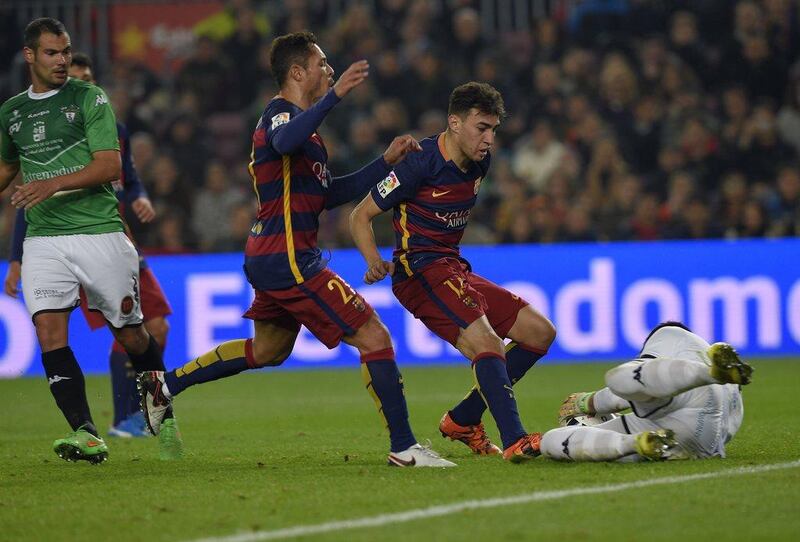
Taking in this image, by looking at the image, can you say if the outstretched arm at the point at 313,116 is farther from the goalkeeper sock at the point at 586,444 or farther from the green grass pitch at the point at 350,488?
the goalkeeper sock at the point at 586,444

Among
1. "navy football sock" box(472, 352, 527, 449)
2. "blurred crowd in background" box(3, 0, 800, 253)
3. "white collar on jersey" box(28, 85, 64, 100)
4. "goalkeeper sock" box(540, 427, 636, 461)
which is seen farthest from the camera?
"blurred crowd in background" box(3, 0, 800, 253)

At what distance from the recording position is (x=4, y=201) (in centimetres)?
1648

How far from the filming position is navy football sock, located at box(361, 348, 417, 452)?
6.48 metres

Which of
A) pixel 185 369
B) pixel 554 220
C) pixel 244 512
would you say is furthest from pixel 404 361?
pixel 244 512

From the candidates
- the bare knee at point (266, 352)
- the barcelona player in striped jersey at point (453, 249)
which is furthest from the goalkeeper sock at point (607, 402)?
the bare knee at point (266, 352)

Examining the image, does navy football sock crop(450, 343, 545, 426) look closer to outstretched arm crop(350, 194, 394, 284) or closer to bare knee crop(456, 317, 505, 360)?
bare knee crop(456, 317, 505, 360)

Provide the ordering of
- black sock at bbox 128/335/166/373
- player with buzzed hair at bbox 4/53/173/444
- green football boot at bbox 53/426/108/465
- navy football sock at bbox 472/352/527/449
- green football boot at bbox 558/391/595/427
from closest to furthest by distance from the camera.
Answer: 1. navy football sock at bbox 472/352/527/449
2. green football boot at bbox 558/391/595/427
3. green football boot at bbox 53/426/108/465
4. black sock at bbox 128/335/166/373
5. player with buzzed hair at bbox 4/53/173/444

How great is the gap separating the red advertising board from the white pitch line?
45.4 ft

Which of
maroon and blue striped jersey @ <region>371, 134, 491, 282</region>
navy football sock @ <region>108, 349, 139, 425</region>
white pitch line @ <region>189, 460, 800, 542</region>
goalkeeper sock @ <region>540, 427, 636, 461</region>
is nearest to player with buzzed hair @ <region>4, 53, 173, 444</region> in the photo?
navy football sock @ <region>108, 349, 139, 425</region>

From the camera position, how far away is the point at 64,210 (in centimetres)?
725

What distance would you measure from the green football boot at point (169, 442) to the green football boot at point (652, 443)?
8.71ft

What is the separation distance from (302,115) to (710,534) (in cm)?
285

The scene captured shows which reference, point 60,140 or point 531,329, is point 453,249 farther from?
point 60,140

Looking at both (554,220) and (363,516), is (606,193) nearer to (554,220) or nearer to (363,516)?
(554,220)
